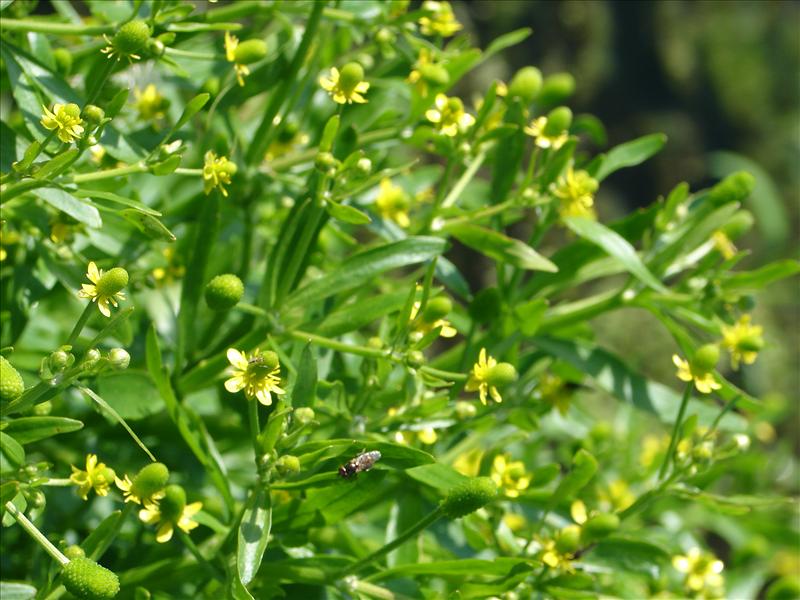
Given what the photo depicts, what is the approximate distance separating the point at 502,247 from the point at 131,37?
1.12ft

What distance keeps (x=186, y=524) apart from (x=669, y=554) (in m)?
0.40

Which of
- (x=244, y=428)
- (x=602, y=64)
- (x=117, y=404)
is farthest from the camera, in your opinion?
(x=602, y=64)

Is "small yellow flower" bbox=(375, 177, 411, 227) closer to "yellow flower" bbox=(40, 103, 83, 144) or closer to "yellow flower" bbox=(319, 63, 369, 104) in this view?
"yellow flower" bbox=(319, 63, 369, 104)

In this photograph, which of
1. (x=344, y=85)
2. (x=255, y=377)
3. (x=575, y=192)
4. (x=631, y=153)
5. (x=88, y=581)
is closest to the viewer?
(x=88, y=581)

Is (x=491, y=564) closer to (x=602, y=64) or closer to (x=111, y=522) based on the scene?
(x=111, y=522)

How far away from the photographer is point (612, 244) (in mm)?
942

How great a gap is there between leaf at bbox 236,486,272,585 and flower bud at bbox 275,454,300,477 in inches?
1.1

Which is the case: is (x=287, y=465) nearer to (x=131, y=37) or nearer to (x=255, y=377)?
(x=255, y=377)

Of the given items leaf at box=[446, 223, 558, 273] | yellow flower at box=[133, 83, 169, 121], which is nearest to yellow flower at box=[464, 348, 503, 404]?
leaf at box=[446, 223, 558, 273]

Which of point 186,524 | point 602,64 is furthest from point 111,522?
point 602,64

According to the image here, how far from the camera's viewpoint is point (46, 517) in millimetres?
1004

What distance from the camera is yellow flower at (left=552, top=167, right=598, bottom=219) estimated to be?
3.07 feet

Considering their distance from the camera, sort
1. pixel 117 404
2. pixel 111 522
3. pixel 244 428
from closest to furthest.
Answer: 1. pixel 111 522
2. pixel 117 404
3. pixel 244 428

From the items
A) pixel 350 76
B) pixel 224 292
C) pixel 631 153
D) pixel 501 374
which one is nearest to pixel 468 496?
pixel 501 374
